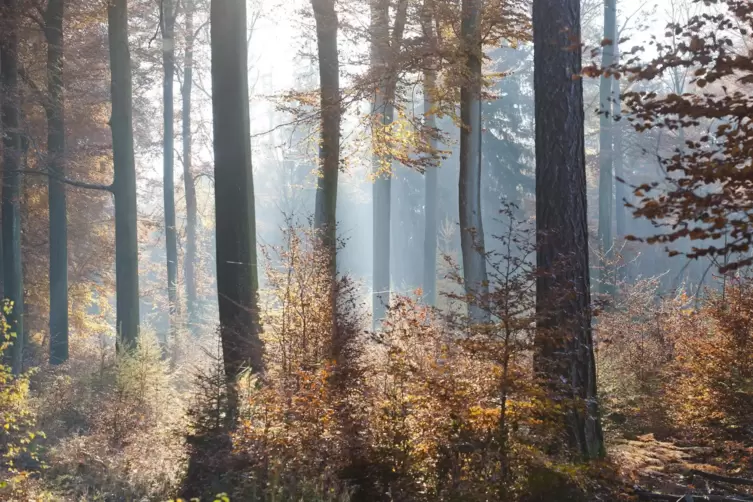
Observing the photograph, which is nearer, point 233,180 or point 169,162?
point 233,180

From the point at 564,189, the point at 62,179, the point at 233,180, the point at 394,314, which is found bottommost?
the point at 394,314

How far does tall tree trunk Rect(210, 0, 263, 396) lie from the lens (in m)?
9.41

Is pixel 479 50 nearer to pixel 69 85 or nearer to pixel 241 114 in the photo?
pixel 241 114

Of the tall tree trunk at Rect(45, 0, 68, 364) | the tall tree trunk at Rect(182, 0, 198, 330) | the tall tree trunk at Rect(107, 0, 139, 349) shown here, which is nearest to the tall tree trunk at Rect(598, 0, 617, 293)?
the tall tree trunk at Rect(182, 0, 198, 330)

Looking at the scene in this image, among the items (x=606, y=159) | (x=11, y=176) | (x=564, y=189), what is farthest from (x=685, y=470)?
(x=606, y=159)

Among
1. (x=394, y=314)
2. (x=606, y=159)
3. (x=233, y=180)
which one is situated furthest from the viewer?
(x=606, y=159)

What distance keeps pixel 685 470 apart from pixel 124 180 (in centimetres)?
1329

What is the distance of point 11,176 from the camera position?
14758 mm

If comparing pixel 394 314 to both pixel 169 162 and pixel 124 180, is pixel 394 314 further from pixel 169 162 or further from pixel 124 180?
pixel 169 162

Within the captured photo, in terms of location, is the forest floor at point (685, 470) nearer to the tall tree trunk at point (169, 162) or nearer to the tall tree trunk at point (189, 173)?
the tall tree trunk at point (169, 162)

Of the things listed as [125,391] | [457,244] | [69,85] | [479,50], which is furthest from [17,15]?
[457,244]

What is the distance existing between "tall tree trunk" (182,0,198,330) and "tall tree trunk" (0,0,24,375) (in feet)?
26.7

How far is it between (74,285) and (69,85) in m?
6.14

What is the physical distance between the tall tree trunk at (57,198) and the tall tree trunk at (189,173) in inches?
259
